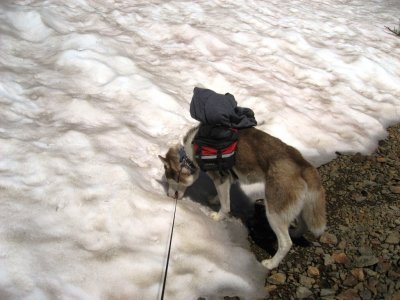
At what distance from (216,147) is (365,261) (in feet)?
7.68

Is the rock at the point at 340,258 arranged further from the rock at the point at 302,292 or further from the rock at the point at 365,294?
the rock at the point at 302,292

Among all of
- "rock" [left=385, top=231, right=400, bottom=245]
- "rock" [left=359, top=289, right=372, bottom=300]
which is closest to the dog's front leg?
"rock" [left=359, top=289, right=372, bottom=300]

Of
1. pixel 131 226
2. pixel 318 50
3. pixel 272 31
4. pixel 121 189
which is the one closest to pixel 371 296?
pixel 131 226

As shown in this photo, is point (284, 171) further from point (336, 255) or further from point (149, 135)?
point (149, 135)

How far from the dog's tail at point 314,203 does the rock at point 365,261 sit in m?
0.70

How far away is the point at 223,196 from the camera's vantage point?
527cm

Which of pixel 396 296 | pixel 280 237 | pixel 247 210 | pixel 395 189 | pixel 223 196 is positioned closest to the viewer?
pixel 396 296

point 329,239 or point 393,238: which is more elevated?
point 393,238

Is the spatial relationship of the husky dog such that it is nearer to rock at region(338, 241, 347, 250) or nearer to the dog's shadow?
the dog's shadow

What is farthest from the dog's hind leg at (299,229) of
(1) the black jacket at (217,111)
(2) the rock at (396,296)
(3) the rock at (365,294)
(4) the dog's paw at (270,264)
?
(1) the black jacket at (217,111)

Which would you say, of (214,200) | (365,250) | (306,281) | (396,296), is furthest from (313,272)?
(214,200)

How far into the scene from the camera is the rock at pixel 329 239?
16.7ft

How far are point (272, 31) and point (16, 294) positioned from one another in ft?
30.1

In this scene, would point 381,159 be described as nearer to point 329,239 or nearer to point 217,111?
point 329,239
